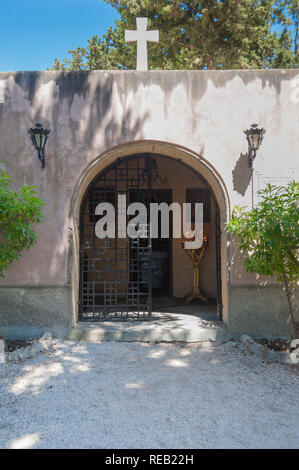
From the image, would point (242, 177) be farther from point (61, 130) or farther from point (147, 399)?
point (147, 399)

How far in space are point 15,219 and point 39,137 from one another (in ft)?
3.89

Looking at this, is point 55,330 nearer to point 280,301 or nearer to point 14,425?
point 14,425

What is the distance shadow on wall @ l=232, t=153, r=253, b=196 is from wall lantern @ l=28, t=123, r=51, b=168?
2769 millimetres

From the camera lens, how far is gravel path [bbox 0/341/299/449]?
221cm

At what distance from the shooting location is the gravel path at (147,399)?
7.25 ft

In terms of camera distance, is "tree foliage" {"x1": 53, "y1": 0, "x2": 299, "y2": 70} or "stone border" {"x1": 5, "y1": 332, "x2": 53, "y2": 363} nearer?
"stone border" {"x1": 5, "y1": 332, "x2": 53, "y2": 363}

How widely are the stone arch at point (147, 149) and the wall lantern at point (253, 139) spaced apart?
530 millimetres

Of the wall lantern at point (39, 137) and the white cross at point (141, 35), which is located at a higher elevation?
the white cross at point (141, 35)

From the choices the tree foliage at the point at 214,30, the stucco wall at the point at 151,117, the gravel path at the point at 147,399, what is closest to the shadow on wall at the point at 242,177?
the stucco wall at the point at 151,117

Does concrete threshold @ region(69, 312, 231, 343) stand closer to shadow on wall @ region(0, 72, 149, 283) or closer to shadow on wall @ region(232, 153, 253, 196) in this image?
shadow on wall @ region(0, 72, 149, 283)

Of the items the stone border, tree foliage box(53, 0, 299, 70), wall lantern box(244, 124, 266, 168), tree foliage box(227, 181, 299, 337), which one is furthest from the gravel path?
tree foliage box(53, 0, 299, 70)

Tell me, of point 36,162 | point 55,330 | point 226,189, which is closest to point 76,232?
point 36,162

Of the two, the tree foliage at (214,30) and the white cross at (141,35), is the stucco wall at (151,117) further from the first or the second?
the tree foliage at (214,30)

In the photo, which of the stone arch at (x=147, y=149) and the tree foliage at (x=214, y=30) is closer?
the stone arch at (x=147, y=149)
